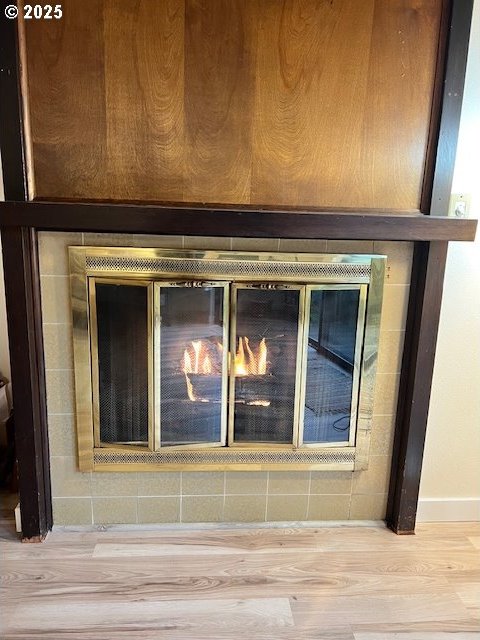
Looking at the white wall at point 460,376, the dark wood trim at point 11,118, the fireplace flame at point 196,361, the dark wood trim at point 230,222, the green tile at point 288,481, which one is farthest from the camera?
the green tile at point 288,481

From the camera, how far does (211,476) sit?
1889 mm

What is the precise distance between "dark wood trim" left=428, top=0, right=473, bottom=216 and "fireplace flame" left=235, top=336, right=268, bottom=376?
724 millimetres

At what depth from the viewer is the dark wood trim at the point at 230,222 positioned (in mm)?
1581

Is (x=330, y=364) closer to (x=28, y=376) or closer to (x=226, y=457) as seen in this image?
(x=226, y=457)

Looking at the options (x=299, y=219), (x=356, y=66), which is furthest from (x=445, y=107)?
(x=299, y=219)

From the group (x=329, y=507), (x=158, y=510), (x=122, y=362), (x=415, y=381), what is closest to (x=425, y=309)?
(x=415, y=381)

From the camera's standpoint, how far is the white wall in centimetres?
170

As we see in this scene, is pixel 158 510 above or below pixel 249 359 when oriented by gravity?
below

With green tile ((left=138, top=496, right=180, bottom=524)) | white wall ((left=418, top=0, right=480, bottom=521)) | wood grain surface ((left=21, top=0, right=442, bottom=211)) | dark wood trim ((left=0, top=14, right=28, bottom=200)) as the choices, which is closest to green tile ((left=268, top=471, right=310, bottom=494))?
green tile ((left=138, top=496, right=180, bottom=524))

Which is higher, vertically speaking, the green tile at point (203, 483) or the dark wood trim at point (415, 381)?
the dark wood trim at point (415, 381)

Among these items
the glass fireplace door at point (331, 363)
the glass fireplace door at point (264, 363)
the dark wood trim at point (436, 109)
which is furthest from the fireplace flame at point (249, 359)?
the dark wood trim at point (436, 109)

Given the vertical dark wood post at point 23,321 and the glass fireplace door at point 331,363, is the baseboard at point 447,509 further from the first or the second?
the vertical dark wood post at point 23,321

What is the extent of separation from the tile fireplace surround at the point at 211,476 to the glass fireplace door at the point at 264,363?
145mm

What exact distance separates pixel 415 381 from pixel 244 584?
87cm
